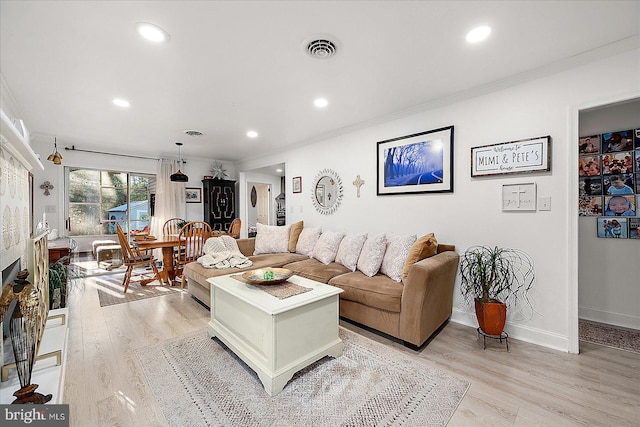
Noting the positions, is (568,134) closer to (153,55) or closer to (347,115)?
(347,115)

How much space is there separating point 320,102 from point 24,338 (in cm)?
291

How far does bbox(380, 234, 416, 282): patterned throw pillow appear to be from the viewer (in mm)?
2683

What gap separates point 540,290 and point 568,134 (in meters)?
1.32

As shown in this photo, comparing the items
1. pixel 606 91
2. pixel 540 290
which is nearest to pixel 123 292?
pixel 540 290

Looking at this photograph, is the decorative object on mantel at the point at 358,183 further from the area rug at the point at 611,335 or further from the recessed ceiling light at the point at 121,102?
the recessed ceiling light at the point at 121,102

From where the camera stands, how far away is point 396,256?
276cm

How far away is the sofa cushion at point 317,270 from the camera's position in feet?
9.54

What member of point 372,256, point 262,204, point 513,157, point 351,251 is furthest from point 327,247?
point 262,204

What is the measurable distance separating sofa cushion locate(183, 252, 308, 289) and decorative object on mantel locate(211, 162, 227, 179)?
327 centimetres

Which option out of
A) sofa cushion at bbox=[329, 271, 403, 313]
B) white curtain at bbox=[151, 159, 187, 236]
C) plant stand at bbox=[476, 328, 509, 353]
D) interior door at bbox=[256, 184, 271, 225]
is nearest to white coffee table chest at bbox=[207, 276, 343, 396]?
sofa cushion at bbox=[329, 271, 403, 313]

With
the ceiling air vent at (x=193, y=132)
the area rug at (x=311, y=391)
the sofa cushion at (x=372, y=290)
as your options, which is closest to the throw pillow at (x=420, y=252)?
the sofa cushion at (x=372, y=290)

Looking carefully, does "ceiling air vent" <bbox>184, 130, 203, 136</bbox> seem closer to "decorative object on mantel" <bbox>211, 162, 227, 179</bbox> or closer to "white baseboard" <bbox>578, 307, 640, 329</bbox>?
"decorative object on mantel" <bbox>211, 162, 227, 179</bbox>

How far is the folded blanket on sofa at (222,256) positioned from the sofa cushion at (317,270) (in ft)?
1.92

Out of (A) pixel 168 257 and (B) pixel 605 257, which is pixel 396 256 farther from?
(A) pixel 168 257
